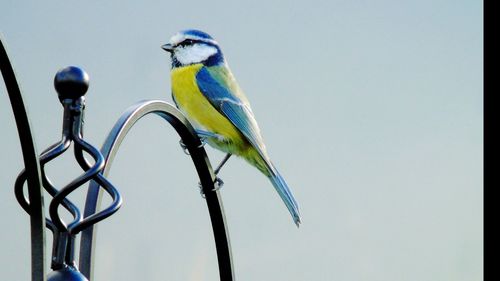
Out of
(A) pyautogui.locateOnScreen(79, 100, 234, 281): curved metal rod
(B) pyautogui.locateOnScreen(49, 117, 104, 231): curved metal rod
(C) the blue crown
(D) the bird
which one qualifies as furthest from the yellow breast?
(B) pyautogui.locateOnScreen(49, 117, 104, 231): curved metal rod

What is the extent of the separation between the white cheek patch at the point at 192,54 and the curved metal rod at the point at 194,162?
159 cm

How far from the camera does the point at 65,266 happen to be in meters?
1.92

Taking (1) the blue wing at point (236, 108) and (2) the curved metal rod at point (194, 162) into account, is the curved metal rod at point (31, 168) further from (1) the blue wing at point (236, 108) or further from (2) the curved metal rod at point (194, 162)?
(1) the blue wing at point (236, 108)

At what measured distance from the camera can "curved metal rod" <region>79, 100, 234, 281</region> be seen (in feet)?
7.20

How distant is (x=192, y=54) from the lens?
4590 millimetres

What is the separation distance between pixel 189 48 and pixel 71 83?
261 cm

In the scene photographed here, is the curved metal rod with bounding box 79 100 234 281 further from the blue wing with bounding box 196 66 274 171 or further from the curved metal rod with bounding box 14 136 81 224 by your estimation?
the blue wing with bounding box 196 66 274 171

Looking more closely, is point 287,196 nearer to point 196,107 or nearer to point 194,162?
point 196,107

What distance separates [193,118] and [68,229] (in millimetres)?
2337

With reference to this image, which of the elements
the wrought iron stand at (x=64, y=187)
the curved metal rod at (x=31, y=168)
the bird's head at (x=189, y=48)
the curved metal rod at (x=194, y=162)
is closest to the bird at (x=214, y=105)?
the bird's head at (x=189, y=48)

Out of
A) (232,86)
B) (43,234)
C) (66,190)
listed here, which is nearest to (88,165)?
(66,190)

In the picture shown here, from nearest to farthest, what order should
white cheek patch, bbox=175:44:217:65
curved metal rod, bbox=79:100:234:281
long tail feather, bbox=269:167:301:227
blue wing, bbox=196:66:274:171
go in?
curved metal rod, bbox=79:100:234:281 < long tail feather, bbox=269:167:301:227 < blue wing, bbox=196:66:274:171 < white cheek patch, bbox=175:44:217:65
